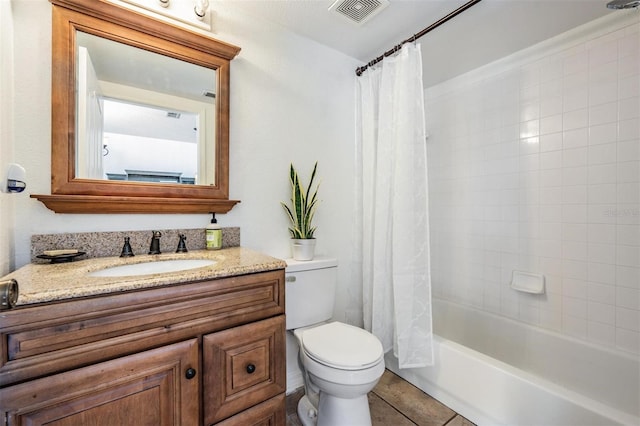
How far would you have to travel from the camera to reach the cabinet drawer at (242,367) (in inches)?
35.7

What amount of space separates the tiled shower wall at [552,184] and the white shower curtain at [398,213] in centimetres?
88

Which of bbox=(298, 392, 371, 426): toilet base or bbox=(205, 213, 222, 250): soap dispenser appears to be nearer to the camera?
bbox=(298, 392, 371, 426): toilet base

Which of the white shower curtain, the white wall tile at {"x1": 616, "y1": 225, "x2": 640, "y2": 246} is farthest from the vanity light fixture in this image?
the white wall tile at {"x1": 616, "y1": 225, "x2": 640, "y2": 246}

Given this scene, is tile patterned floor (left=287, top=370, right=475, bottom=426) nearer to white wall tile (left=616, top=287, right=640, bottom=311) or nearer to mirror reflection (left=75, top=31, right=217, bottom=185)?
white wall tile (left=616, top=287, right=640, bottom=311)

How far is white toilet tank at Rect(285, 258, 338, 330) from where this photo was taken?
1.51 m

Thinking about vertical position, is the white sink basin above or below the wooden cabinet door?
above

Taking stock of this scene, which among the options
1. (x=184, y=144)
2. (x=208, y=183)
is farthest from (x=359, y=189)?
(x=184, y=144)

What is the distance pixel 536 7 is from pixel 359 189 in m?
1.38

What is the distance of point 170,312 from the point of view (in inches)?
33.0

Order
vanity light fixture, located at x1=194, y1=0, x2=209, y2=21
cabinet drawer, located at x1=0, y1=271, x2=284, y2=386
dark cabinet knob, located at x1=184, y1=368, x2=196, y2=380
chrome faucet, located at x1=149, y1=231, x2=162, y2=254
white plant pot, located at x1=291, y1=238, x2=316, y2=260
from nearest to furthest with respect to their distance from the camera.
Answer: cabinet drawer, located at x1=0, y1=271, x2=284, y2=386 < dark cabinet knob, located at x1=184, y1=368, x2=196, y2=380 < chrome faucet, located at x1=149, y1=231, x2=162, y2=254 < vanity light fixture, located at x1=194, y1=0, x2=209, y2=21 < white plant pot, located at x1=291, y1=238, x2=316, y2=260

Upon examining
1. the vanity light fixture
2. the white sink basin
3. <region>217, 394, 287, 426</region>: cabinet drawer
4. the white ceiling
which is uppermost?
the white ceiling

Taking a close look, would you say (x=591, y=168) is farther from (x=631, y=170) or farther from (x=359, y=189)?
(x=359, y=189)

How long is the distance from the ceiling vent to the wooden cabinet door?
1.77m

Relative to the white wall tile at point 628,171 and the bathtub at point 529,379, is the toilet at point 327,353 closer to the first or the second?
the bathtub at point 529,379
